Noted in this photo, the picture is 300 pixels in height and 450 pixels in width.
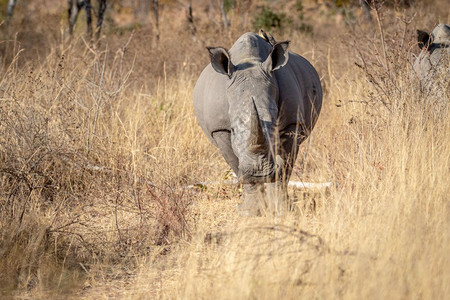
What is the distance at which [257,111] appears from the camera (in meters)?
4.73

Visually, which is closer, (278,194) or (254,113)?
(254,113)

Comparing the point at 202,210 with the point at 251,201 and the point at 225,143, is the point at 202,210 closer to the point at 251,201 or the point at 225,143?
the point at 251,201

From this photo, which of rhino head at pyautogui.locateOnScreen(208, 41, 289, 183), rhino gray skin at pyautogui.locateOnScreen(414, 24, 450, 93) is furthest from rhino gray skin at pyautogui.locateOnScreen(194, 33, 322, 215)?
rhino gray skin at pyautogui.locateOnScreen(414, 24, 450, 93)

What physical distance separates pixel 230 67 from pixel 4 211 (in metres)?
1.95

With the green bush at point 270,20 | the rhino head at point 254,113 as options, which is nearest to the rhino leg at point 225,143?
the rhino head at point 254,113

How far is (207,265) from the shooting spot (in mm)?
4090

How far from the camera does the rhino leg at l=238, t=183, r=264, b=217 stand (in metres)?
5.54

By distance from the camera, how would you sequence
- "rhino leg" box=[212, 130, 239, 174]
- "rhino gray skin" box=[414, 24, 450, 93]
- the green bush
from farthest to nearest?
the green bush < "rhino gray skin" box=[414, 24, 450, 93] < "rhino leg" box=[212, 130, 239, 174]

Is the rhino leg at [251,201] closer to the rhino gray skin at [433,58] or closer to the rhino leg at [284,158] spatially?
the rhino leg at [284,158]

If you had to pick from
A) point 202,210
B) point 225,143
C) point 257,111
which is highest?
point 257,111

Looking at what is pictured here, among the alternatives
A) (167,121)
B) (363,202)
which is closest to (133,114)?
(167,121)

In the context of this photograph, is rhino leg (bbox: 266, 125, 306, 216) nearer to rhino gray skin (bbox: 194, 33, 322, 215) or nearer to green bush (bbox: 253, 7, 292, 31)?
rhino gray skin (bbox: 194, 33, 322, 215)

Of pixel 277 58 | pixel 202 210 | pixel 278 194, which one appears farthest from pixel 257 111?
pixel 202 210

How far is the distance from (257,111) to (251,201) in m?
1.18
